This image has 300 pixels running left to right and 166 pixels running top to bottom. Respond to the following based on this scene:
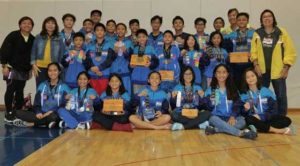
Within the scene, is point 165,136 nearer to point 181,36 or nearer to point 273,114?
point 273,114

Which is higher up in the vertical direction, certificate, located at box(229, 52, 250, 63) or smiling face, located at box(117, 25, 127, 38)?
smiling face, located at box(117, 25, 127, 38)

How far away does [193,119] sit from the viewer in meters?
5.64

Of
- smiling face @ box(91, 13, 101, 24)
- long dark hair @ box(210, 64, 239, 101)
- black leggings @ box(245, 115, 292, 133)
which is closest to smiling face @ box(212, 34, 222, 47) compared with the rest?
long dark hair @ box(210, 64, 239, 101)

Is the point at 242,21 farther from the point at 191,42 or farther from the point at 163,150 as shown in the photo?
the point at 163,150

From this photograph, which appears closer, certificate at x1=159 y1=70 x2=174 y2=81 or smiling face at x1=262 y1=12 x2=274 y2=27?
smiling face at x1=262 y1=12 x2=274 y2=27

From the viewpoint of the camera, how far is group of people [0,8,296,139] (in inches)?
216

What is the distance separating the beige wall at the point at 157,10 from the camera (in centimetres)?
870


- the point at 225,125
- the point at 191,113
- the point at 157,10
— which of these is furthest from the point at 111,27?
the point at 225,125

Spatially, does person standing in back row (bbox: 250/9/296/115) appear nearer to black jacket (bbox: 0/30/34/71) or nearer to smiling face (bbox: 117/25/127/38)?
smiling face (bbox: 117/25/127/38)

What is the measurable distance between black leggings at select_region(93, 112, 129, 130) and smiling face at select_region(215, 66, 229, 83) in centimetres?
154

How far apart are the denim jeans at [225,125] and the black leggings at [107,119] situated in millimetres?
1307

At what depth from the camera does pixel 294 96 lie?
28.9 feet

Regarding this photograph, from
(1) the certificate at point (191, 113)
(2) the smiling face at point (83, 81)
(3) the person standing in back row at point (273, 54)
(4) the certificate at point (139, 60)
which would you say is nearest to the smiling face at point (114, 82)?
(2) the smiling face at point (83, 81)

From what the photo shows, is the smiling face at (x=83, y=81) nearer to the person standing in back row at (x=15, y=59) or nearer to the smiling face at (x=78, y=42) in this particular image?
the smiling face at (x=78, y=42)
